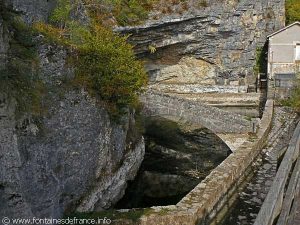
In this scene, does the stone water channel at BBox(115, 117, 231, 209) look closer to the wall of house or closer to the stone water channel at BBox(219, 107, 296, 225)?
the stone water channel at BBox(219, 107, 296, 225)

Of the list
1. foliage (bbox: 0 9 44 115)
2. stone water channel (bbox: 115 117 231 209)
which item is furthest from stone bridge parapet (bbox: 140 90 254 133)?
foliage (bbox: 0 9 44 115)

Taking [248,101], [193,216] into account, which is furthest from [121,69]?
[248,101]

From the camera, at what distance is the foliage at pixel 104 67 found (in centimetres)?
1226

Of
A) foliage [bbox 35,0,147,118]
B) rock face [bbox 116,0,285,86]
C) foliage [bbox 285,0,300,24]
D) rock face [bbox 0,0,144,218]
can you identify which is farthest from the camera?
foliage [bbox 285,0,300,24]

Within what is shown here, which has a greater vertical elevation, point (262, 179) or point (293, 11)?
point (293, 11)

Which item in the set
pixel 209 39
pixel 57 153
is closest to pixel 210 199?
pixel 57 153

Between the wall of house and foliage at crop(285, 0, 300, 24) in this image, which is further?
foliage at crop(285, 0, 300, 24)

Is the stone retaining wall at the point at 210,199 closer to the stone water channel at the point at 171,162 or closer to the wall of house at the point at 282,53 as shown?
the stone water channel at the point at 171,162

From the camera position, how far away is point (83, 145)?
37.4 ft

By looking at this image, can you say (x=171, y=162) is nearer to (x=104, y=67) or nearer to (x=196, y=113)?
(x=196, y=113)

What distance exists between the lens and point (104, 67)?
42.5ft

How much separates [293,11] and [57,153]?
27073 mm

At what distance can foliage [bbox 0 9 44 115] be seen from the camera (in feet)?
26.3

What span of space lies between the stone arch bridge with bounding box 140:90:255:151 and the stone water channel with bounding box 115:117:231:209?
881 mm
